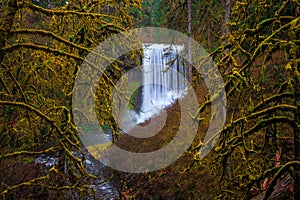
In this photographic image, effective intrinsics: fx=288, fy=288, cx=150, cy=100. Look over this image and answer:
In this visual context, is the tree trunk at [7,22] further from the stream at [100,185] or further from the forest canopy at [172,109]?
A: the stream at [100,185]

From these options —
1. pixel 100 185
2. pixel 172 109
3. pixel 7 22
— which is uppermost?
pixel 7 22

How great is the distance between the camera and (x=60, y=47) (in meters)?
4.43

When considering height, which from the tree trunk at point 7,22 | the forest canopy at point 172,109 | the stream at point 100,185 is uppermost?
the tree trunk at point 7,22

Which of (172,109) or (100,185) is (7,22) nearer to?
(172,109)

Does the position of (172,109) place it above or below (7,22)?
below

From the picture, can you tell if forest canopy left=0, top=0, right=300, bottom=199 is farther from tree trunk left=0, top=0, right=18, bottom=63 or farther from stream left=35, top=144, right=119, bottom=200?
stream left=35, top=144, right=119, bottom=200

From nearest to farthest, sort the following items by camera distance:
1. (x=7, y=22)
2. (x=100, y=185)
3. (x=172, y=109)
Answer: (x=7, y=22) → (x=172, y=109) → (x=100, y=185)

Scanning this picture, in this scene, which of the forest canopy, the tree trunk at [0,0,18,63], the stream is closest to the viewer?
the forest canopy

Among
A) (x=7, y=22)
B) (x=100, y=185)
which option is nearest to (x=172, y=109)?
(x=7, y=22)

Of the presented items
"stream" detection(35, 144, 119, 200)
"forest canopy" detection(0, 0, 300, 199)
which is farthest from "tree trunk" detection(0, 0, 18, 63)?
"stream" detection(35, 144, 119, 200)

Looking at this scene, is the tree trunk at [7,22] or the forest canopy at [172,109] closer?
the forest canopy at [172,109]

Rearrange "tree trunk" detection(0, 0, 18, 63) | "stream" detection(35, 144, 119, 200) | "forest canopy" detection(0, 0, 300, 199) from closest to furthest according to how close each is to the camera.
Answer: "forest canopy" detection(0, 0, 300, 199), "tree trunk" detection(0, 0, 18, 63), "stream" detection(35, 144, 119, 200)

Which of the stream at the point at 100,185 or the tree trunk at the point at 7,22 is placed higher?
the tree trunk at the point at 7,22

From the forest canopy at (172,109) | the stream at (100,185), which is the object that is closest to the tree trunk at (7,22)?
the forest canopy at (172,109)
